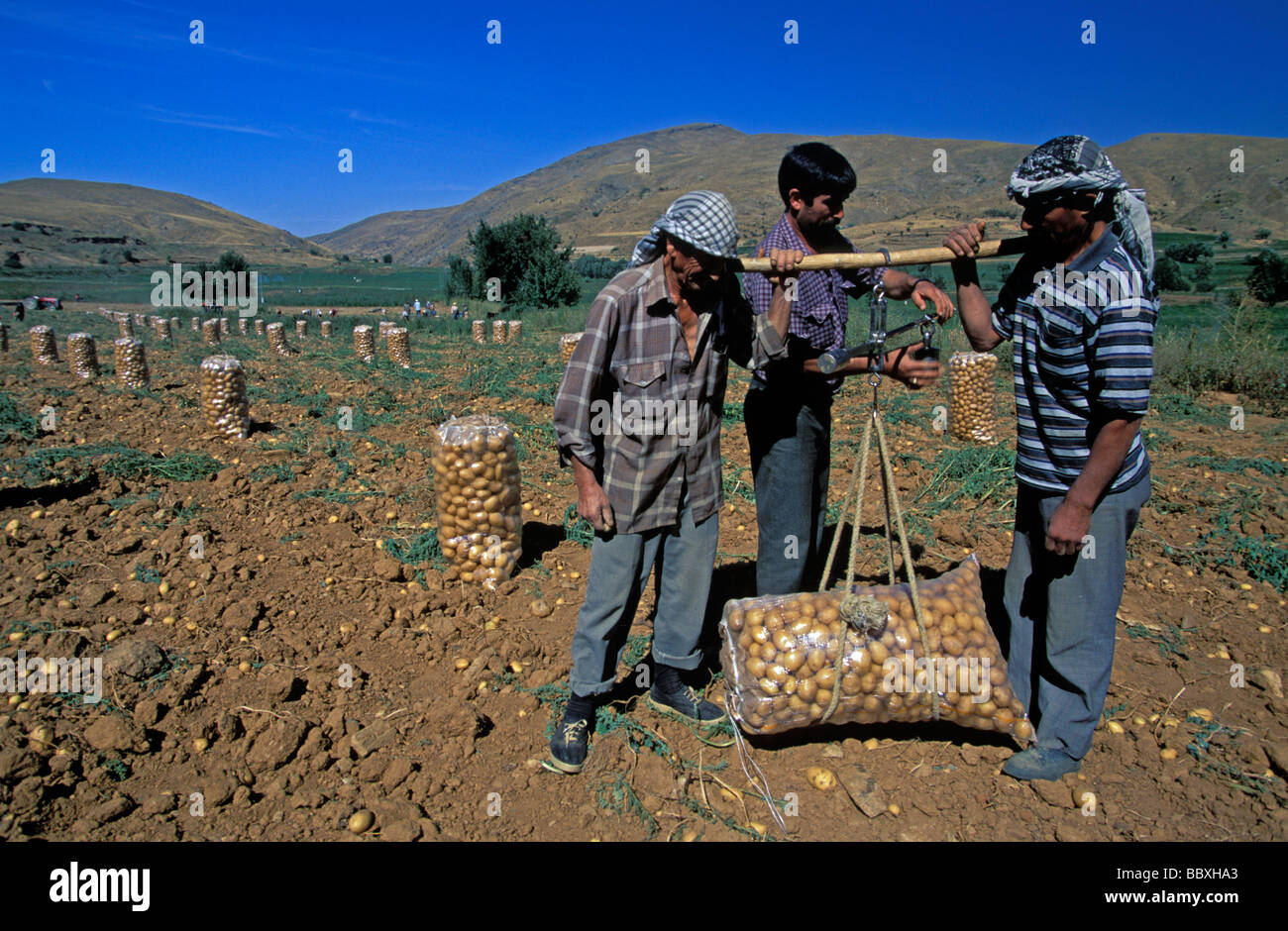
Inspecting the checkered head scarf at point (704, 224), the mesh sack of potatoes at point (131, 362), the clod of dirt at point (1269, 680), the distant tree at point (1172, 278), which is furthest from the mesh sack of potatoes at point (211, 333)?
the distant tree at point (1172, 278)

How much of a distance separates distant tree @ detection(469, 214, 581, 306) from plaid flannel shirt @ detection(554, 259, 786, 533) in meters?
27.4

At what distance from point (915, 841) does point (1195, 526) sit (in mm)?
3911

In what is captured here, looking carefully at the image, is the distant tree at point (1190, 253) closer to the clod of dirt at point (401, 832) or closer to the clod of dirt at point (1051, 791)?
the clod of dirt at point (1051, 791)

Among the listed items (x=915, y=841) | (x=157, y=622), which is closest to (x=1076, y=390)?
(x=915, y=841)

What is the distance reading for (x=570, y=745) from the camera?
2.65 m

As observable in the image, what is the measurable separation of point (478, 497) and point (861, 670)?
2370 mm

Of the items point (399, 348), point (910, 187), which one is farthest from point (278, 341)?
point (910, 187)

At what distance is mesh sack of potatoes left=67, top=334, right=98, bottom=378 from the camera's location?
34.2ft

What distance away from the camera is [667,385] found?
8.09 ft

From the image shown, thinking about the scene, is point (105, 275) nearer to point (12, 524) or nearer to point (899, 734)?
point (12, 524)

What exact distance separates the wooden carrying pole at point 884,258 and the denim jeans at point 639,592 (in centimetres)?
86

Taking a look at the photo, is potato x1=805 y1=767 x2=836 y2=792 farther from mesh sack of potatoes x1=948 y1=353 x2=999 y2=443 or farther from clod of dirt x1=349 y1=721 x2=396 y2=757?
mesh sack of potatoes x1=948 y1=353 x2=999 y2=443

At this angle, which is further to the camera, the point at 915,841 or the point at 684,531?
the point at 684,531

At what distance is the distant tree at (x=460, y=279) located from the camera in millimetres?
35250
